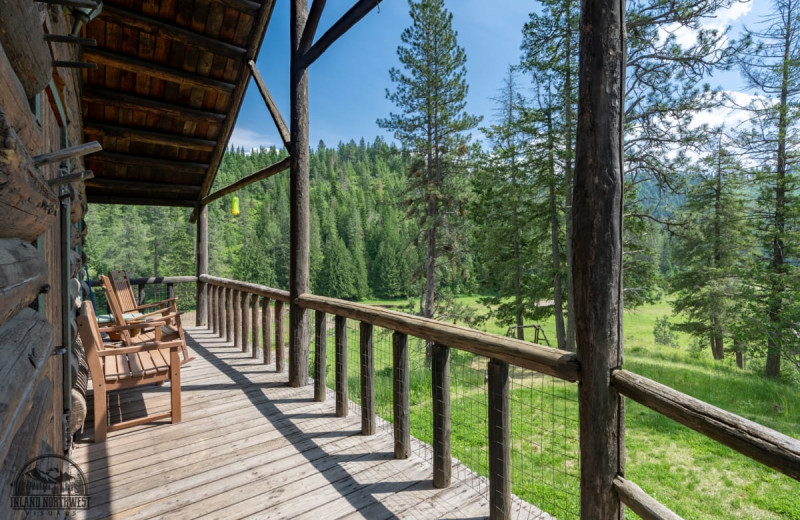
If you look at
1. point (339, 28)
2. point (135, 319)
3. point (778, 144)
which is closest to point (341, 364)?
point (339, 28)

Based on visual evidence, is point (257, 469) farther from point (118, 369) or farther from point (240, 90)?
point (240, 90)

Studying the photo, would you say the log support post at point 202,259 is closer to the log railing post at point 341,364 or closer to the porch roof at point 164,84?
the porch roof at point 164,84

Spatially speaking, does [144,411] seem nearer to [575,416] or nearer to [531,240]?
[575,416]

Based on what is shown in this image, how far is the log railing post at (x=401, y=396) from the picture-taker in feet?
8.48

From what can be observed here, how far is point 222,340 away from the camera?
5953 mm

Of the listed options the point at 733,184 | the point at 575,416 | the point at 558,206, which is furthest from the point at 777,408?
the point at 733,184

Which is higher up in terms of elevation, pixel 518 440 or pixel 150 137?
pixel 150 137

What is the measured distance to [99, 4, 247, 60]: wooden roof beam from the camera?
12.3 feet

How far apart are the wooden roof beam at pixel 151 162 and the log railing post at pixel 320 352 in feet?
13.5

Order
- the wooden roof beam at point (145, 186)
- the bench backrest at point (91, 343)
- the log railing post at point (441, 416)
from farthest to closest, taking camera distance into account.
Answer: the wooden roof beam at point (145, 186) < the bench backrest at point (91, 343) < the log railing post at point (441, 416)

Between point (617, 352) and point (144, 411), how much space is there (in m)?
3.64

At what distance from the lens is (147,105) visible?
15.6 feet

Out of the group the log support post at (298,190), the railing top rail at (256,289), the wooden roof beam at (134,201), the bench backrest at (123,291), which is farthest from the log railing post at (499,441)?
the wooden roof beam at (134,201)

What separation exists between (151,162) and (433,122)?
1013 centimetres
